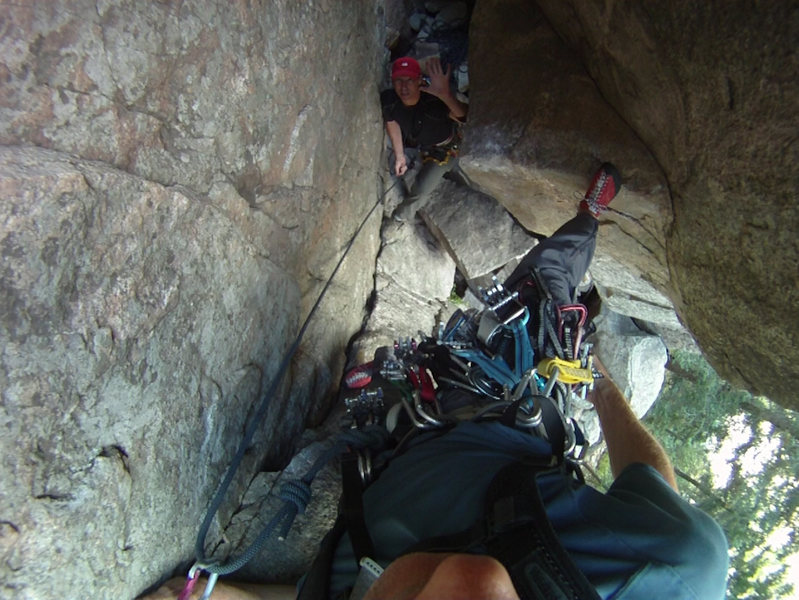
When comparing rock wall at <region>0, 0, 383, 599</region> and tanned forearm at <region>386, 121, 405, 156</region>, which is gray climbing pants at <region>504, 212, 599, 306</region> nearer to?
rock wall at <region>0, 0, 383, 599</region>

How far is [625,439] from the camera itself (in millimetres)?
2053

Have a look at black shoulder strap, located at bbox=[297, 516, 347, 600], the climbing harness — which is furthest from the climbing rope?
black shoulder strap, located at bbox=[297, 516, 347, 600]

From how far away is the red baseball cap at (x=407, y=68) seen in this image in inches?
147

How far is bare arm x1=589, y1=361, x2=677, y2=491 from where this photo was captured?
182 centimetres

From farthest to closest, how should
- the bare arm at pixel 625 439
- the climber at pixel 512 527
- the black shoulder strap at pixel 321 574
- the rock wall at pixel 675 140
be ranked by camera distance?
1. the rock wall at pixel 675 140
2. the bare arm at pixel 625 439
3. the black shoulder strap at pixel 321 574
4. the climber at pixel 512 527

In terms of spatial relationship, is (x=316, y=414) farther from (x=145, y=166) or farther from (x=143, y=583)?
(x=145, y=166)

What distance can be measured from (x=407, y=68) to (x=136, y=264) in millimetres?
2871

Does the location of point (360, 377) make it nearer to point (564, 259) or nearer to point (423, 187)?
point (564, 259)

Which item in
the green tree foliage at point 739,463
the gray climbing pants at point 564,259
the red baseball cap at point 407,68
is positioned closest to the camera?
the gray climbing pants at point 564,259

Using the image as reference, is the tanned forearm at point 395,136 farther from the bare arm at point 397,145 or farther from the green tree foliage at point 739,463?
the green tree foliage at point 739,463

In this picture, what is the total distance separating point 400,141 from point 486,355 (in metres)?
2.36

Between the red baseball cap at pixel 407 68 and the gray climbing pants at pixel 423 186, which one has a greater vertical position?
the red baseball cap at pixel 407 68

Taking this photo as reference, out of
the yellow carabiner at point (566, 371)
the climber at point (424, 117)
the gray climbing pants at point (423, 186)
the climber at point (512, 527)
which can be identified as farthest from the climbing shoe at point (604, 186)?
the gray climbing pants at point (423, 186)

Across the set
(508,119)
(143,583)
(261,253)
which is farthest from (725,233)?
(143,583)
